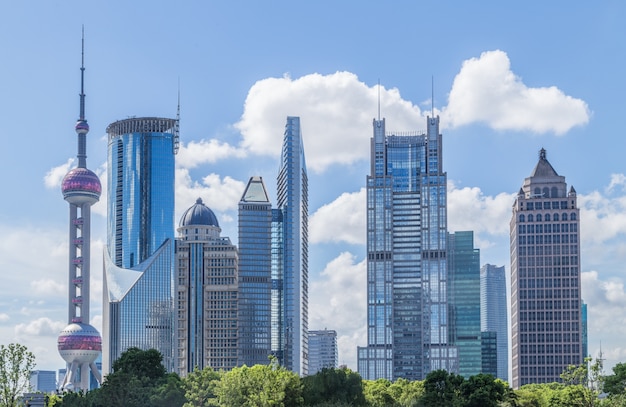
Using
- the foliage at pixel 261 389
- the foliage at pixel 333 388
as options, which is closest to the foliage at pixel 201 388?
the foliage at pixel 261 389

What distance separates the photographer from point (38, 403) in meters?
78.1

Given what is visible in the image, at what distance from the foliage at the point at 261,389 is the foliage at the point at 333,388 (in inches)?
58.2

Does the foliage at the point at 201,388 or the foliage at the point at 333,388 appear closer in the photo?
the foliage at the point at 333,388

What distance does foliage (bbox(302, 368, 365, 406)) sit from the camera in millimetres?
111062

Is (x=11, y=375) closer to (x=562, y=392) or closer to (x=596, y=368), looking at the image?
(x=596, y=368)

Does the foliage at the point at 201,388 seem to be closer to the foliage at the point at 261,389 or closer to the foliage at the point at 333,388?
the foliage at the point at 261,389

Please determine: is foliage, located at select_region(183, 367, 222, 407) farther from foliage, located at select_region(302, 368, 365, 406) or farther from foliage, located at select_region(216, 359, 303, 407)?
foliage, located at select_region(302, 368, 365, 406)

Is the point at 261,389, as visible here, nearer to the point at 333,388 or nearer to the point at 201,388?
the point at 333,388

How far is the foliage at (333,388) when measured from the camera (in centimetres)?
11106

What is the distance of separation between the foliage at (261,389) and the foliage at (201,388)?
921 centimetres

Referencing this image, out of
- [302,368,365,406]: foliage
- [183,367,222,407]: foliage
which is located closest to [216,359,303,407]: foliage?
[302,368,365,406]: foliage

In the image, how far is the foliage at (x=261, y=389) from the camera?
4254 inches

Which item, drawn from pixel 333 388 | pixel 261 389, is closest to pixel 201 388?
pixel 261 389

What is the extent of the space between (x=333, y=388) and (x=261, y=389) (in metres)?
8.53
